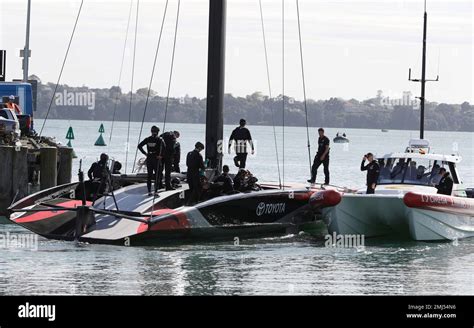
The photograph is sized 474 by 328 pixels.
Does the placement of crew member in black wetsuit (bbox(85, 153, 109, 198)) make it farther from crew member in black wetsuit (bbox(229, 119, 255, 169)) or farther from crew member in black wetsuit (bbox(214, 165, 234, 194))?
crew member in black wetsuit (bbox(229, 119, 255, 169))

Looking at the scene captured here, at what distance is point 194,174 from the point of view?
21969 mm

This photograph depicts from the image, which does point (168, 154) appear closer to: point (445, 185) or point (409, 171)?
point (409, 171)

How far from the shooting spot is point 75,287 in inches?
669

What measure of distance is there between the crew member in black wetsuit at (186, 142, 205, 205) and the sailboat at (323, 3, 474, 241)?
2.68 m

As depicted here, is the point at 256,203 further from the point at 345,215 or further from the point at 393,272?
the point at 393,272

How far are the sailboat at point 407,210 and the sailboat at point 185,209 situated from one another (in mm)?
511

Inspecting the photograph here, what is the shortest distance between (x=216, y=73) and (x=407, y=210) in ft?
16.2

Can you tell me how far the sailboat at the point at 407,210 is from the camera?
72.4ft

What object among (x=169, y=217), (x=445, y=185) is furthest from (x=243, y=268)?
(x=445, y=185)

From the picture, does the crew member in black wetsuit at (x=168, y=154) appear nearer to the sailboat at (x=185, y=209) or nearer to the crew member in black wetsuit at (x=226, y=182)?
the sailboat at (x=185, y=209)

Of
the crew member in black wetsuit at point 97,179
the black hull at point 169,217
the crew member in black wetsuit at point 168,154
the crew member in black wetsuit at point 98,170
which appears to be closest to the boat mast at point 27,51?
the crew member in black wetsuit at point 98,170
